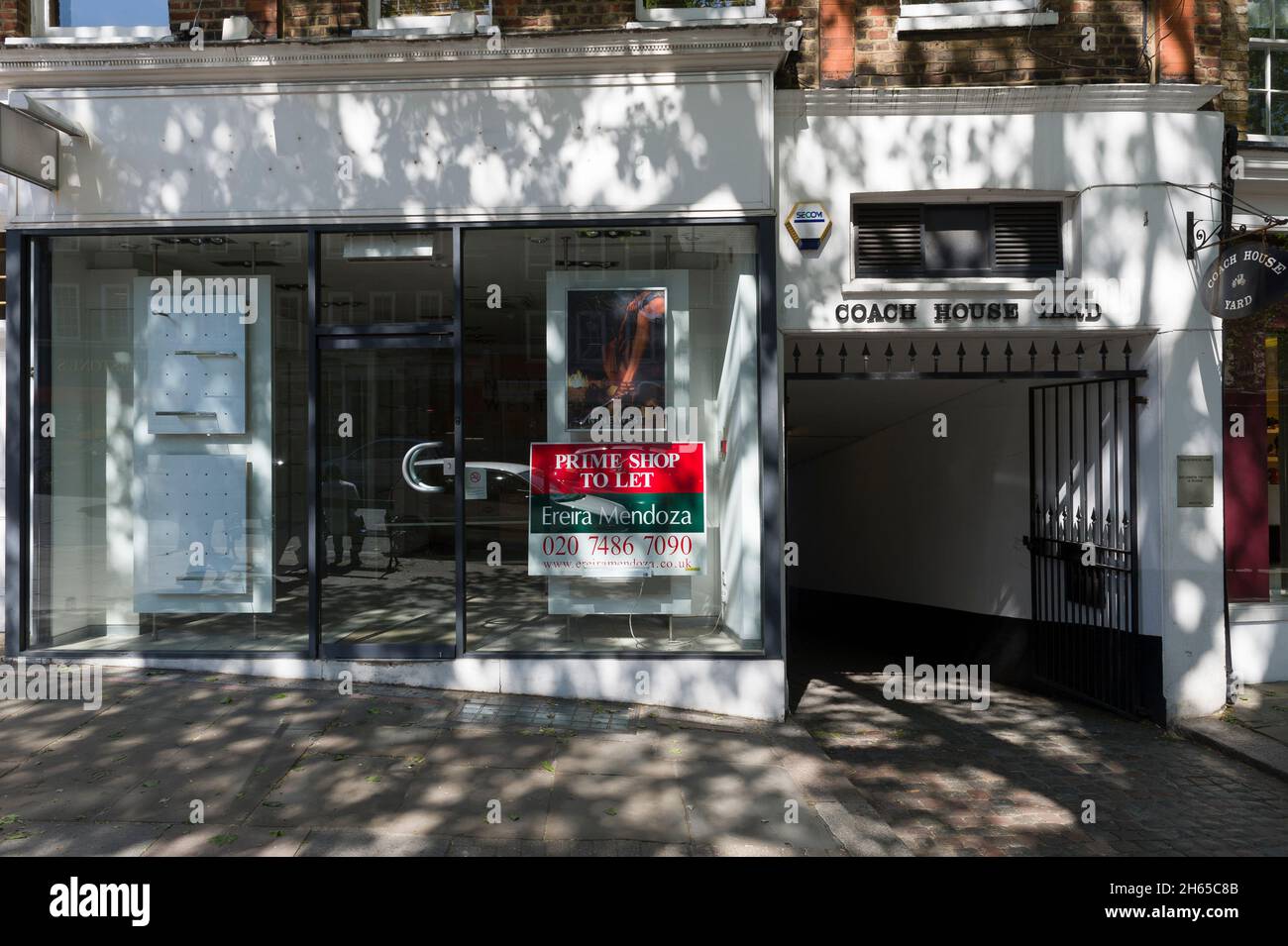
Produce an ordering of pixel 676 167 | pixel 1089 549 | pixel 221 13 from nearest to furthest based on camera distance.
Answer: pixel 676 167 < pixel 221 13 < pixel 1089 549

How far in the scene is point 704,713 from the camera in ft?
23.2

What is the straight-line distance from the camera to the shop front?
7191 millimetres

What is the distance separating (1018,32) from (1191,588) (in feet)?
15.1

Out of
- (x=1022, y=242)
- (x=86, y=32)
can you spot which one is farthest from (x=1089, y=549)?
(x=86, y=32)

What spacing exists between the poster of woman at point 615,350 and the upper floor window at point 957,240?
171 cm

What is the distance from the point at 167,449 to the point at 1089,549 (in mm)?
7660

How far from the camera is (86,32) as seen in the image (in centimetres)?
766

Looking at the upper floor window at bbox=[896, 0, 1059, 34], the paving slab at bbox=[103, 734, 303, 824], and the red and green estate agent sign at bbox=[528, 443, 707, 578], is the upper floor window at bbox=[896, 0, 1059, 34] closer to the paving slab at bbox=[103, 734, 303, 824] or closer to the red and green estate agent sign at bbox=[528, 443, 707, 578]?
the red and green estate agent sign at bbox=[528, 443, 707, 578]

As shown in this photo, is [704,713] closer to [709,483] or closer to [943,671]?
[709,483]

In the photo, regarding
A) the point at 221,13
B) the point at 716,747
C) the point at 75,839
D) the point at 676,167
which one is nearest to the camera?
the point at 75,839

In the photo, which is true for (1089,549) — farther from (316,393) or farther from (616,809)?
(316,393)

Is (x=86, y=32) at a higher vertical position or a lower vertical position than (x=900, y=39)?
higher

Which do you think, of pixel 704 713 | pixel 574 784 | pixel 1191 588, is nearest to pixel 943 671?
pixel 1191 588

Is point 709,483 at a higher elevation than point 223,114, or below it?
below
